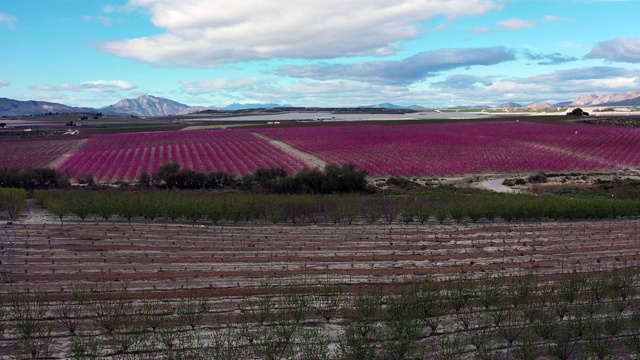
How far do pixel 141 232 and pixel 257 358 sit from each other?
14337mm

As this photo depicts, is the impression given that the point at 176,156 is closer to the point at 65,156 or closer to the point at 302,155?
the point at 302,155

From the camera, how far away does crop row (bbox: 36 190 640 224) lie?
25.7 m

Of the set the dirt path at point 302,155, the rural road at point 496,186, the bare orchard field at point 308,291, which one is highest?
the dirt path at point 302,155

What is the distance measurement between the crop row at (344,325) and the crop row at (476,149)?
29.4 meters

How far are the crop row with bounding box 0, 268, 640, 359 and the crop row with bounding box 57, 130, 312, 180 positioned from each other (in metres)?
28.3

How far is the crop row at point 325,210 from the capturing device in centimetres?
2573

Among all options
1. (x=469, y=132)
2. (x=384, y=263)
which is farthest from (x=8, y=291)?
(x=469, y=132)

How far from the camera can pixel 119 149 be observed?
2324 inches

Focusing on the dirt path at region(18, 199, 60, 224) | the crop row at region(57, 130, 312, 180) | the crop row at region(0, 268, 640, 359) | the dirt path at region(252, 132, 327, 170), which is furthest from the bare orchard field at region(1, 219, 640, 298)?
the dirt path at region(252, 132, 327, 170)

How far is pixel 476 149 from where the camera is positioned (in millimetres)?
54969

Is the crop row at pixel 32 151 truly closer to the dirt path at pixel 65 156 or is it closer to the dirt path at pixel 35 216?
the dirt path at pixel 65 156

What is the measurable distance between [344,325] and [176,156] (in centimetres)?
4246

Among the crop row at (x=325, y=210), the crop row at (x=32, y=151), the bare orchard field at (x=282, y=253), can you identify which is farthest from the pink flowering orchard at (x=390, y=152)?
the bare orchard field at (x=282, y=253)

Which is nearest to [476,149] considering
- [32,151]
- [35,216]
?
[35,216]
